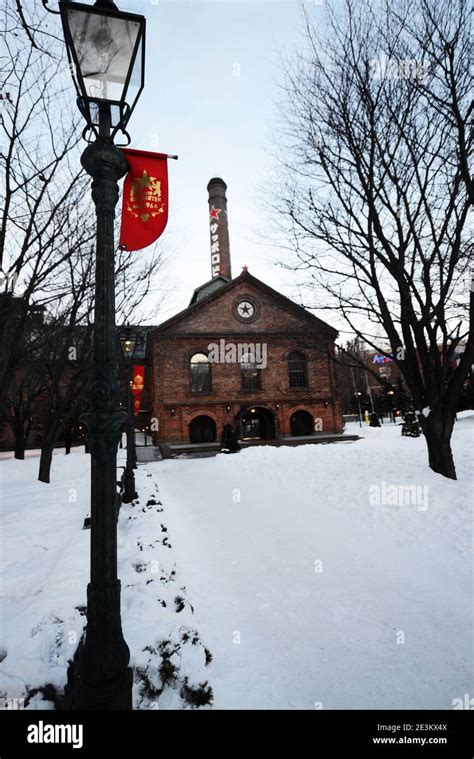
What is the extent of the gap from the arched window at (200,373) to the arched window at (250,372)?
8.01 ft

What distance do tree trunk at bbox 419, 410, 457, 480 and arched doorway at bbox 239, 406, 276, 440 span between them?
1751 centimetres

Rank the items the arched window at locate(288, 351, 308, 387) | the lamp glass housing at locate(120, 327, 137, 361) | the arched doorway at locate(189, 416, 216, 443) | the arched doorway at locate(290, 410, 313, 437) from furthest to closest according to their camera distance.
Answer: the arched window at locate(288, 351, 308, 387) < the arched doorway at locate(290, 410, 313, 437) < the arched doorway at locate(189, 416, 216, 443) < the lamp glass housing at locate(120, 327, 137, 361)

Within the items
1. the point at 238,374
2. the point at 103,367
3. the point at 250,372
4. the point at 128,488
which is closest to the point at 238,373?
the point at 238,374

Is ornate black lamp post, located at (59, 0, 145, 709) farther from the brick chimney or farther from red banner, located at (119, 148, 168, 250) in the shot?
the brick chimney

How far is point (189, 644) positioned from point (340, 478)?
637 cm

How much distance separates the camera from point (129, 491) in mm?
7949

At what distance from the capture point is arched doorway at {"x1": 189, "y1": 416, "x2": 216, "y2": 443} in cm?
2402

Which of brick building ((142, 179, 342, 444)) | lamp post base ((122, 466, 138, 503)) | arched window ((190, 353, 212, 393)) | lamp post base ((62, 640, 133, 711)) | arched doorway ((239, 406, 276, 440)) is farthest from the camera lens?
arched doorway ((239, 406, 276, 440))

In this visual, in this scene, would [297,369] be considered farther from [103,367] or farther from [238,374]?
[103,367]

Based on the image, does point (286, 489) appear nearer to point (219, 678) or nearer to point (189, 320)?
point (219, 678)

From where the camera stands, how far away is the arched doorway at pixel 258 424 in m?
24.9
